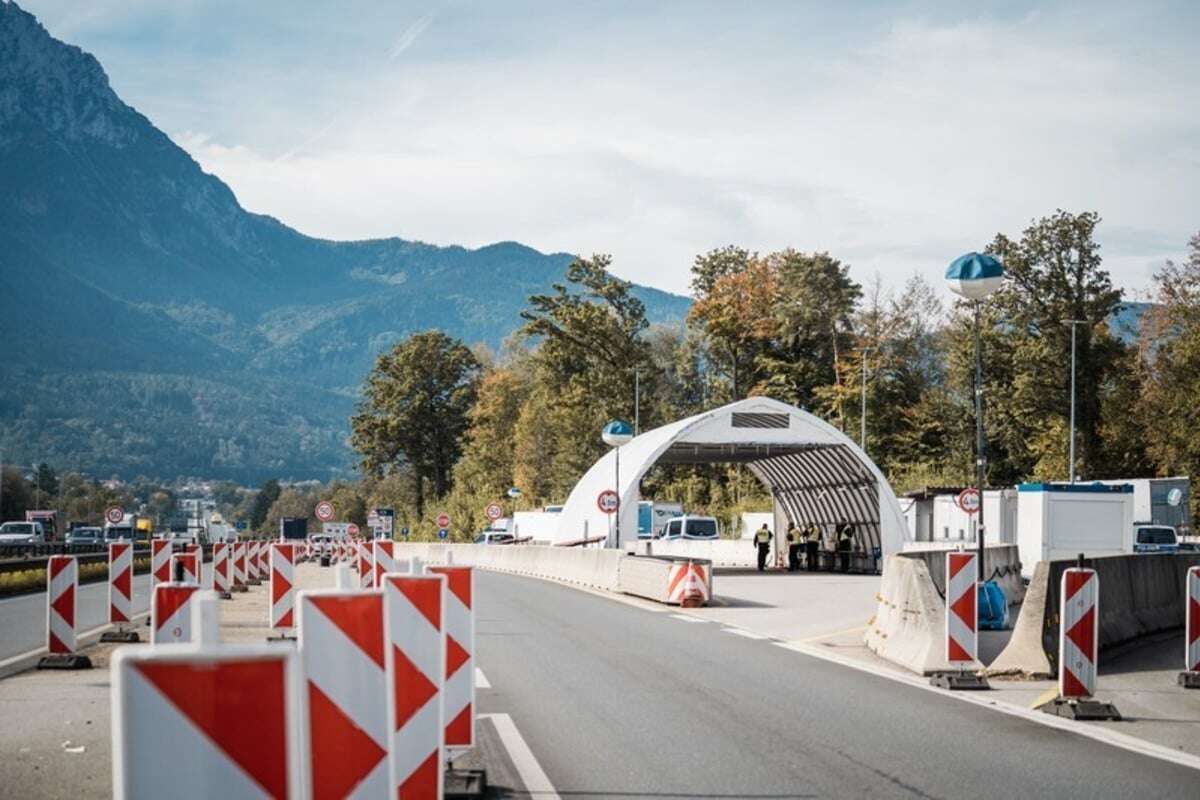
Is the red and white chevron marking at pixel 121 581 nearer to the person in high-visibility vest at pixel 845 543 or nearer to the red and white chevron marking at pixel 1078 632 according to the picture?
the red and white chevron marking at pixel 1078 632

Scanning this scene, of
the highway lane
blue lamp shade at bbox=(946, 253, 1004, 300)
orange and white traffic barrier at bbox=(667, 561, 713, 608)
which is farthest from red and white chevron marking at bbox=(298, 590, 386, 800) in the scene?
orange and white traffic barrier at bbox=(667, 561, 713, 608)

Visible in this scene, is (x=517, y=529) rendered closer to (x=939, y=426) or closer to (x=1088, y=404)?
(x=939, y=426)

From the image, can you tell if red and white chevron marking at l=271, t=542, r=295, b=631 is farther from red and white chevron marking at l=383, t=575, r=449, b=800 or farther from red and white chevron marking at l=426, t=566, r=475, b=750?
red and white chevron marking at l=383, t=575, r=449, b=800

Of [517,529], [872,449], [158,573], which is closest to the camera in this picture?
[158,573]

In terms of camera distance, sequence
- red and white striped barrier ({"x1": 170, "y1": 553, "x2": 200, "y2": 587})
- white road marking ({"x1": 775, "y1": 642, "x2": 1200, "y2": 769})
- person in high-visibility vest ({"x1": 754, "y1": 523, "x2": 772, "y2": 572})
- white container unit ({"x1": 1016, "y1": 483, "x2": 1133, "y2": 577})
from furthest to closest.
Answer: person in high-visibility vest ({"x1": 754, "y1": 523, "x2": 772, "y2": 572}) → white container unit ({"x1": 1016, "y1": 483, "x2": 1133, "y2": 577}) → red and white striped barrier ({"x1": 170, "y1": 553, "x2": 200, "y2": 587}) → white road marking ({"x1": 775, "y1": 642, "x2": 1200, "y2": 769})

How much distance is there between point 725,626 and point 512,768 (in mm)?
13671

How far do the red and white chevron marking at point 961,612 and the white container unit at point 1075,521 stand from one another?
21.9 meters

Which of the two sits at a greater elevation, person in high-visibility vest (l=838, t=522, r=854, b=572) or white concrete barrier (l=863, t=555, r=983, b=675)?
white concrete barrier (l=863, t=555, r=983, b=675)

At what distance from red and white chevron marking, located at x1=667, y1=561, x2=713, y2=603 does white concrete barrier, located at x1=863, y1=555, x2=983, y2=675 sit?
9828 millimetres

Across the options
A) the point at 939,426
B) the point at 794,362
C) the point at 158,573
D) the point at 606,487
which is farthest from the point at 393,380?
the point at 158,573

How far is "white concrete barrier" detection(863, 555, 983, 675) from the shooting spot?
631 inches

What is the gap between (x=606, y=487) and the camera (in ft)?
165

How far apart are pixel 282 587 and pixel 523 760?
12332mm

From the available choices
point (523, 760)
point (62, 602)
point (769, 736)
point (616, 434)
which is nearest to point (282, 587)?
point (62, 602)
